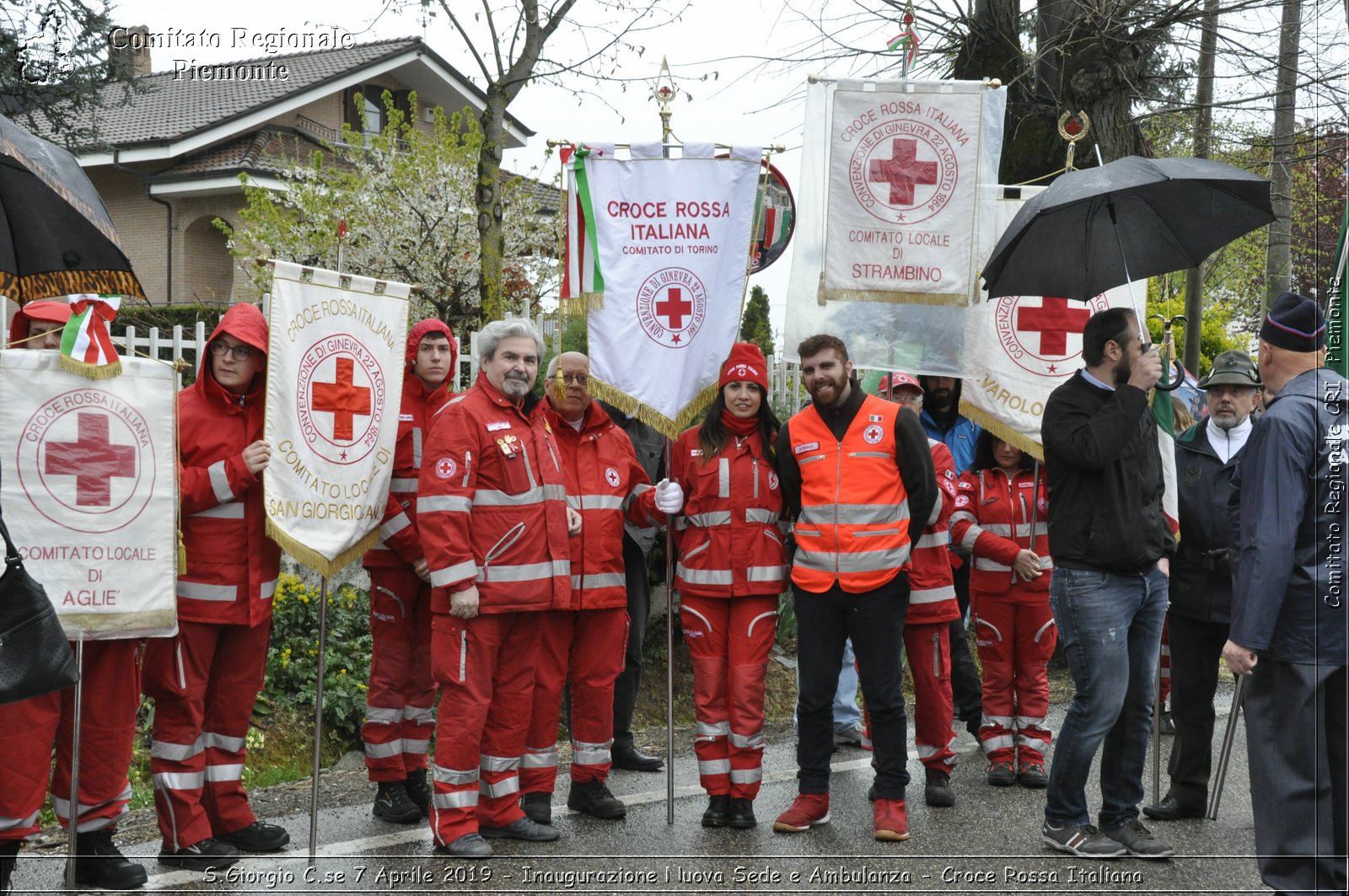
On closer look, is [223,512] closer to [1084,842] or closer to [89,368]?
[89,368]

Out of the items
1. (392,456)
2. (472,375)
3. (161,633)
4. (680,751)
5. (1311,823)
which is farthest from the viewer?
(472,375)

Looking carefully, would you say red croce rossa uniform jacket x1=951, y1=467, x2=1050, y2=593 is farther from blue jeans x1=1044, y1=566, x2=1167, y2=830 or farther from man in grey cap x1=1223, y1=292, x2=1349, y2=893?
man in grey cap x1=1223, y1=292, x2=1349, y2=893

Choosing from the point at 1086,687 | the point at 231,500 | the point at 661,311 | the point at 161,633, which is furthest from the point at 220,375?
the point at 1086,687

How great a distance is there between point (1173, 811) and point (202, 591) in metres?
4.58

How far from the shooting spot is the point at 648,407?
6.25 metres

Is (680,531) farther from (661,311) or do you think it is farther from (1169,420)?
(1169,420)

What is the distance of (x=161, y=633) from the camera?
16.4 ft

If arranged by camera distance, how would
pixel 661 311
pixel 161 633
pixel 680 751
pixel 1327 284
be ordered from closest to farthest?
pixel 1327 284
pixel 161 633
pixel 661 311
pixel 680 751

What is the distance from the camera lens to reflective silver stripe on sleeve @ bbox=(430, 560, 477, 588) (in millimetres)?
5324

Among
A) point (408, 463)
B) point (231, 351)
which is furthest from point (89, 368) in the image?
point (408, 463)

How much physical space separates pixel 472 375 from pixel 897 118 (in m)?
4.16

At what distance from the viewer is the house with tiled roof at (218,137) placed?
66.7 ft

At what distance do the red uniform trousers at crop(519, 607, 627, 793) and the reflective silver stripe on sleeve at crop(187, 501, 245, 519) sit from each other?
4.75 ft

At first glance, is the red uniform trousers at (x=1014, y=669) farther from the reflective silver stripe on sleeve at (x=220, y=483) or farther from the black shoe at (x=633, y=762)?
the reflective silver stripe on sleeve at (x=220, y=483)
